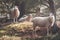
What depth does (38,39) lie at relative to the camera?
30.3ft

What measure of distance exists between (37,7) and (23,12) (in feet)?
3.47

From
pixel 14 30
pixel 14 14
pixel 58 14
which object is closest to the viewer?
pixel 14 30

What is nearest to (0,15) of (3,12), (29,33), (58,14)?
(3,12)

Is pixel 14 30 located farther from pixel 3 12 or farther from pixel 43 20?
pixel 3 12

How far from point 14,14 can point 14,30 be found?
1.59 m

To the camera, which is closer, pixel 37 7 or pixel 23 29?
pixel 23 29

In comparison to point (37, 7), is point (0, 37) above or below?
below

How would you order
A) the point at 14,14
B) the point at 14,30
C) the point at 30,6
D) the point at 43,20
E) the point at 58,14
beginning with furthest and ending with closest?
the point at 58,14 → the point at 30,6 → the point at 14,14 → the point at 14,30 → the point at 43,20

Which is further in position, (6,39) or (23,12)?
(23,12)

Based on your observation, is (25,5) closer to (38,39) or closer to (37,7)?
(37,7)

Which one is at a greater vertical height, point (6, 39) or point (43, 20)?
point (43, 20)

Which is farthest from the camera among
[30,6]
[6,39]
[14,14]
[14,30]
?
[30,6]

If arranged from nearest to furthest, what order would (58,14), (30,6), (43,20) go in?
(43,20)
(30,6)
(58,14)

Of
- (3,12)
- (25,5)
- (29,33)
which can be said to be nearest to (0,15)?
(3,12)
